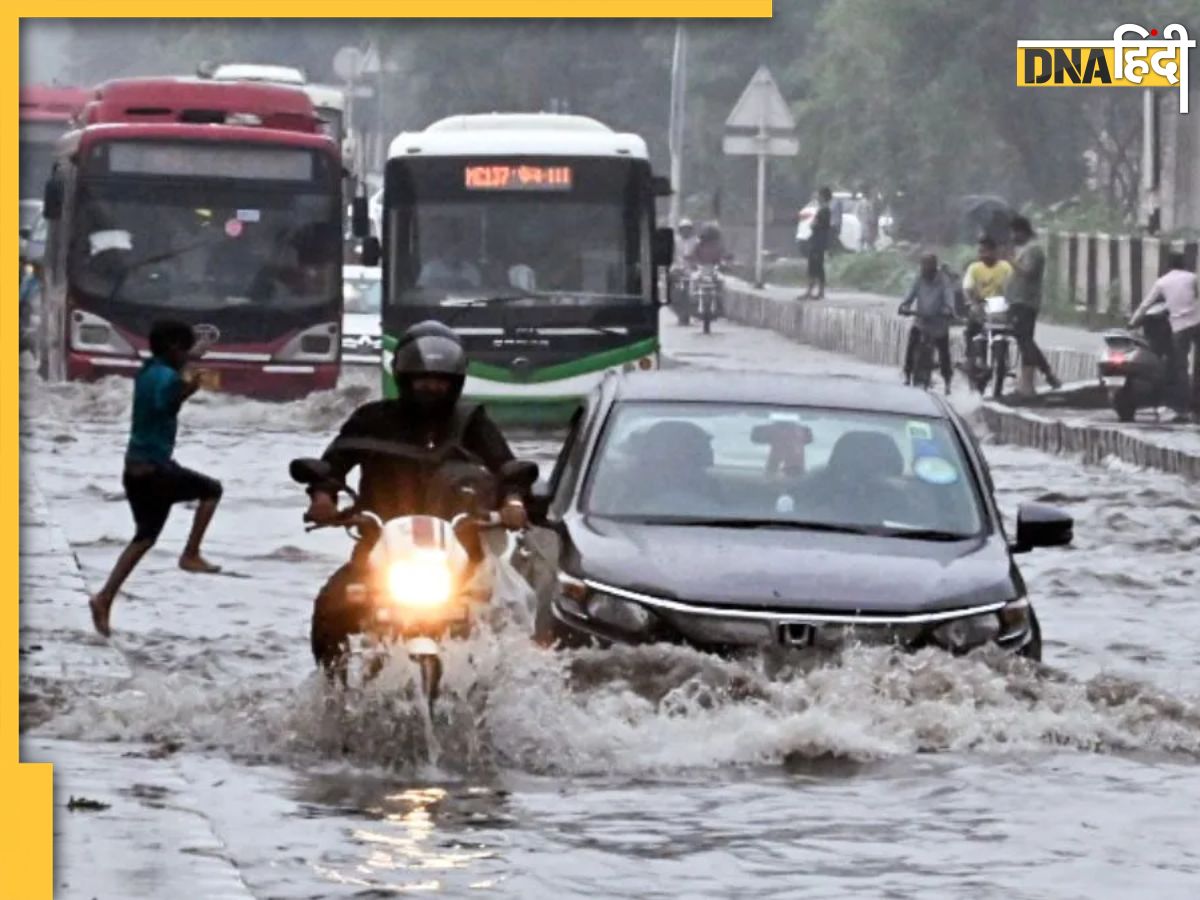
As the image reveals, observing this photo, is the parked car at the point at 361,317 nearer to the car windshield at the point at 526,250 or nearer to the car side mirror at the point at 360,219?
the car side mirror at the point at 360,219

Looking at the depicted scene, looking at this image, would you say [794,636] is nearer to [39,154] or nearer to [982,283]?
[982,283]

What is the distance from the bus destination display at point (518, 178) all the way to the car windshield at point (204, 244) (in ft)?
8.11

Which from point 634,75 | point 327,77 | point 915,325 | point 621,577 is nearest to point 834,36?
point 634,75

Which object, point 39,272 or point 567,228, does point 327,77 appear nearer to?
point 39,272

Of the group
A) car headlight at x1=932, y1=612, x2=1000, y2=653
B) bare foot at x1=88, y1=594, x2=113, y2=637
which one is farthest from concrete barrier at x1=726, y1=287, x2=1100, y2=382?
car headlight at x1=932, y1=612, x2=1000, y2=653

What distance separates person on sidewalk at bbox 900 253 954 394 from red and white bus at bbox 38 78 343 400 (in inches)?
243

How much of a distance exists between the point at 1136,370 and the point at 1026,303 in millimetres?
3948

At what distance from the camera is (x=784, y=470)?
40.1 ft

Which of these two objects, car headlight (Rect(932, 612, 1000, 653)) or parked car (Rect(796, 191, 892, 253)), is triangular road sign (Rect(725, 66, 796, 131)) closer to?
parked car (Rect(796, 191, 892, 253))

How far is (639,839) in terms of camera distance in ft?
31.1

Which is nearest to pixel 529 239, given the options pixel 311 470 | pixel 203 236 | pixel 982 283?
pixel 203 236

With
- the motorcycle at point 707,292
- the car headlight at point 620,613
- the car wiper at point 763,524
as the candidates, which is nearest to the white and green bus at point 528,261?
the car wiper at point 763,524

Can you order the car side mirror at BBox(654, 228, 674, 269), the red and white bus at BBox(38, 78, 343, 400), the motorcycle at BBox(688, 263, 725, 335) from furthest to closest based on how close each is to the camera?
1. the motorcycle at BBox(688, 263, 725, 335)
2. the red and white bus at BBox(38, 78, 343, 400)
3. the car side mirror at BBox(654, 228, 674, 269)

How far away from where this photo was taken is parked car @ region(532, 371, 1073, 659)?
11008mm
